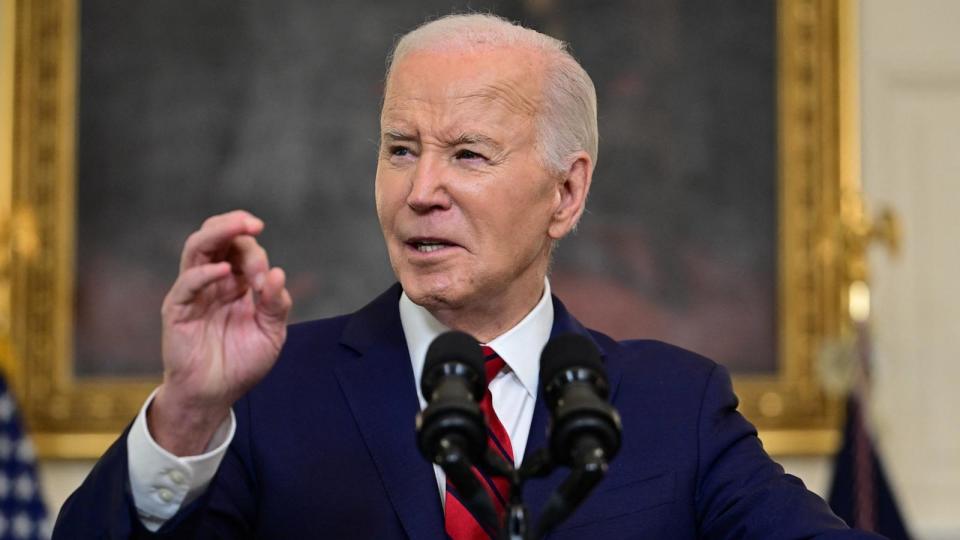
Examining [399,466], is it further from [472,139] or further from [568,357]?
[568,357]

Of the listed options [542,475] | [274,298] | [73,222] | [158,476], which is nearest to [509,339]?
[274,298]

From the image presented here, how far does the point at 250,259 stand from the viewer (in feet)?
6.40

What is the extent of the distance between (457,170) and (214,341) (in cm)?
63

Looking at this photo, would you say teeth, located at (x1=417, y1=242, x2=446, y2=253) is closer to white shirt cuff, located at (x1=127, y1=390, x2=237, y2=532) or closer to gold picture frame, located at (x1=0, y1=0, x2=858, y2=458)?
white shirt cuff, located at (x1=127, y1=390, x2=237, y2=532)

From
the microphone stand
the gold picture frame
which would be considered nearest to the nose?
the microphone stand

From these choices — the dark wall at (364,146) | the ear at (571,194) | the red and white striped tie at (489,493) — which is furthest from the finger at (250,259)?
the dark wall at (364,146)

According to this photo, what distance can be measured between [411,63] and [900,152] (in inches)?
136

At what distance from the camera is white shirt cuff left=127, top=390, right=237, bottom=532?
6.53ft

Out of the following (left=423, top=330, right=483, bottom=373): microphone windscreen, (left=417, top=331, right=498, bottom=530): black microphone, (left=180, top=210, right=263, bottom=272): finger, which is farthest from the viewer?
(left=180, top=210, right=263, bottom=272): finger

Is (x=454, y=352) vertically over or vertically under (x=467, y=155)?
under

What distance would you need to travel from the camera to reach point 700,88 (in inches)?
216

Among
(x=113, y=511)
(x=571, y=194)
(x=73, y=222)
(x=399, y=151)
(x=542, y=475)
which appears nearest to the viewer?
(x=542, y=475)

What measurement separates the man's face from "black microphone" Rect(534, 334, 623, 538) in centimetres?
77

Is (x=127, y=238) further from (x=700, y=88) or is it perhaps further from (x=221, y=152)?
(x=700, y=88)
